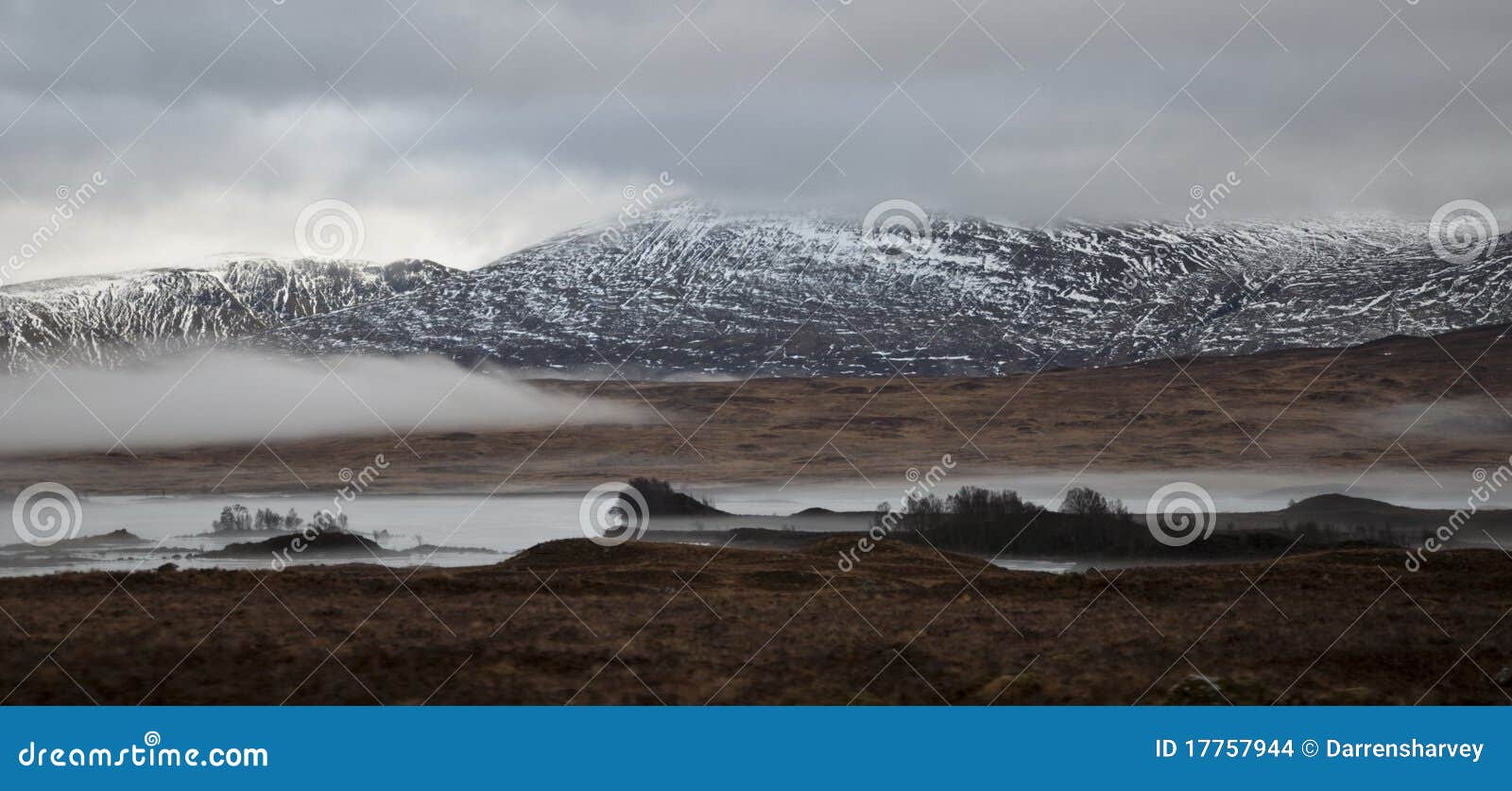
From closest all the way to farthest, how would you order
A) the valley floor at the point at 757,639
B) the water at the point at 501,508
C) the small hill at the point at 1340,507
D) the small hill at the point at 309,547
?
the valley floor at the point at 757,639 → the small hill at the point at 309,547 → the water at the point at 501,508 → the small hill at the point at 1340,507

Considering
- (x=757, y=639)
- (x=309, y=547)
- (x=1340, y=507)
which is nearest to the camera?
(x=757, y=639)

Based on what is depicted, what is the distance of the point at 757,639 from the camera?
92.3 feet

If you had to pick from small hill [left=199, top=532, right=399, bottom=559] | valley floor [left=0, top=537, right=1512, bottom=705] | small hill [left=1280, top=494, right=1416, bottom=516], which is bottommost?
valley floor [left=0, top=537, right=1512, bottom=705]

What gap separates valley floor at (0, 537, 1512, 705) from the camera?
81.1 ft

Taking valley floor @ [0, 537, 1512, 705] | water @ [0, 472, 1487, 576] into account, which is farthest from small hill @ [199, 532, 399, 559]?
valley floor @ [0, 537, 1512, 705]

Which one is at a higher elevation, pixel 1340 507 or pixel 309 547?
pixel 309 547

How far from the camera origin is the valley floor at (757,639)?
81.1 feet

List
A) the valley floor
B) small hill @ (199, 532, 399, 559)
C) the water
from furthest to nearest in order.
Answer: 1. the water
2. small hill @ (199, 532, 399, 559)
3. the valley floor

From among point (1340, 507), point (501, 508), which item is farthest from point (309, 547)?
point (1340, 507)

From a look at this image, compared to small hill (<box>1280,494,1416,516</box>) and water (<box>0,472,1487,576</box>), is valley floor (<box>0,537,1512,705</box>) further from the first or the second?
small hill (<box>1280,494,1416,516</box>)

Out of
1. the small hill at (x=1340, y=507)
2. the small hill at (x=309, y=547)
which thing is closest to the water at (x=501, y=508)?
→ the small hill at (x=309, y=547)

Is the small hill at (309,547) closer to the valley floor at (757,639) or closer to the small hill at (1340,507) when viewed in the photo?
the valley floor at (757,639)

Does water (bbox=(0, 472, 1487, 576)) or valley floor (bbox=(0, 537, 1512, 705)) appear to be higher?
water (bbox=(0, 472, 1487, 576))

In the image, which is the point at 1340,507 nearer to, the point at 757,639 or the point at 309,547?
the point at 757,639
